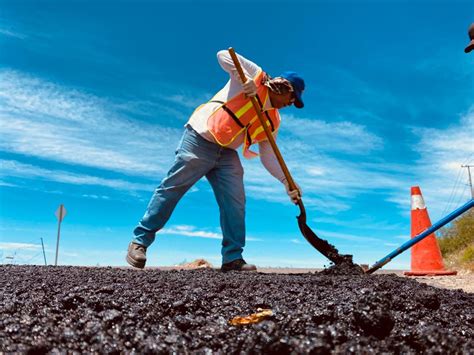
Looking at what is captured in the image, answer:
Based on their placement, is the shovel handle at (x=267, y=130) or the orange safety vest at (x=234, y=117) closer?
the shovel handle at (x=267, y=130)

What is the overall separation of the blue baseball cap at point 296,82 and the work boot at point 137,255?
6.42ft

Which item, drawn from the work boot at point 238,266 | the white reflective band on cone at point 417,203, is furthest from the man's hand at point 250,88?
A: the white reflective band on cone at point 417,203

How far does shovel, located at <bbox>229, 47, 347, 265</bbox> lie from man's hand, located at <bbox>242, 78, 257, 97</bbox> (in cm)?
4

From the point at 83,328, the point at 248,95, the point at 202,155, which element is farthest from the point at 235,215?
the point at 83,328

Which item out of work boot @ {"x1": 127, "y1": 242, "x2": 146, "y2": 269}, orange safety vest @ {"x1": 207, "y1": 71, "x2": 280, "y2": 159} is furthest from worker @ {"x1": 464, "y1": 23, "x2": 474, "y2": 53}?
work boot @ {"x1": 127, "y1": 242, "x2": 146, "y2": 269}

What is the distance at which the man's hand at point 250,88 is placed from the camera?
4.17 meters

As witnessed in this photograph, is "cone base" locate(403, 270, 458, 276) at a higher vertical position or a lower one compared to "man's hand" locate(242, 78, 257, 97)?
lower

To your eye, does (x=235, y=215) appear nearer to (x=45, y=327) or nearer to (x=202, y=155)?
(x=202, y=155)

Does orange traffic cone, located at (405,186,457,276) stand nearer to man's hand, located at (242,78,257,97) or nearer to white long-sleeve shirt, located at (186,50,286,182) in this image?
white long-sleeve shirt, located at (186,50,286,182)

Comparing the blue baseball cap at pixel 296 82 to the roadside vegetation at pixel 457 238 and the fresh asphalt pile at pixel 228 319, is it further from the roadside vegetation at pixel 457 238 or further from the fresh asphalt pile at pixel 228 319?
the roadside vegetation at pixel 457 238

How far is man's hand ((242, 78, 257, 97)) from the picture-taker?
417 cm

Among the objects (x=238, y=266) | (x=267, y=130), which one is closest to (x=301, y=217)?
(x=238, y=266)

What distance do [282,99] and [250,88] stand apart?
1.30ft

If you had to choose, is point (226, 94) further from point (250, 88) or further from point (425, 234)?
point (425, 234)
